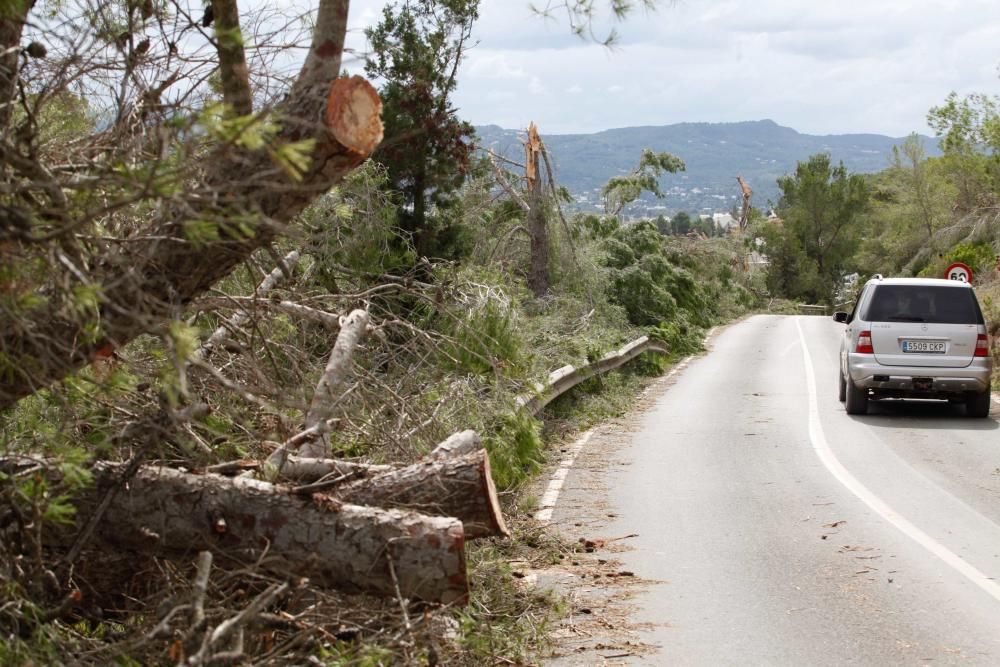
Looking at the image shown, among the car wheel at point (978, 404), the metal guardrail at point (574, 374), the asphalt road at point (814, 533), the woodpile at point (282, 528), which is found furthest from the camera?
the car wheel at point (978, 404)

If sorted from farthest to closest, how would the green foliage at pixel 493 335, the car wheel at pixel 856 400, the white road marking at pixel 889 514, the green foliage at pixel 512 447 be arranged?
the car wheel at pixel 856 400
the green foliage at pixel 493 335
the green foliage at pixel 512 447
the white road marking at pixel 889 514

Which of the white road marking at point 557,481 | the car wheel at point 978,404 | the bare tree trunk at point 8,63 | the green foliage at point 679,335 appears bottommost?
the green foliage at point 679,335

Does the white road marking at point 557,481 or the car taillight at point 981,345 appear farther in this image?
the car taillight at point 981,345

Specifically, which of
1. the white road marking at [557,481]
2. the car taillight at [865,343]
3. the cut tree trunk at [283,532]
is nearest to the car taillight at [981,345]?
the car taillight at [865,343]

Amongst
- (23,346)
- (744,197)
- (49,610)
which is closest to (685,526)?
(49,610)

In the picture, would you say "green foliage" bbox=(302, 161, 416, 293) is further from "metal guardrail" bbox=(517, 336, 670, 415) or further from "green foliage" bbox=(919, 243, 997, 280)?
"green foliage" bbox=(919, 243, 997, 280)

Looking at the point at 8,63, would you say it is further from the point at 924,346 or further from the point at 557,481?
the point at 924,346

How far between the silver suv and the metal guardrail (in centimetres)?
392

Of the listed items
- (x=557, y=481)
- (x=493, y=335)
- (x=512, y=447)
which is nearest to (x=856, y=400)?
(x=557, y=481)

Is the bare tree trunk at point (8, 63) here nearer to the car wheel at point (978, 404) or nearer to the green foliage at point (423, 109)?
the green foliage at point (423, 109)

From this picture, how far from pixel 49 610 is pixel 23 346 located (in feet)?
4.32

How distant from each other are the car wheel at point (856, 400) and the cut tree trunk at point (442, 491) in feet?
38.6

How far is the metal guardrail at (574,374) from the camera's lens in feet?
40.3

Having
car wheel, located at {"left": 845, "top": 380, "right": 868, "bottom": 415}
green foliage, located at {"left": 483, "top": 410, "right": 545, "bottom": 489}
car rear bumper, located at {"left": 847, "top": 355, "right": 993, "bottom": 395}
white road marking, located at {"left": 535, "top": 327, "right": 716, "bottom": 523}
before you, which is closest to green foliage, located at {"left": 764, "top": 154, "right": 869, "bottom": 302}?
car wheel, located at {"left": 845, "top": 380, "right": 868, "bottom": 415}
